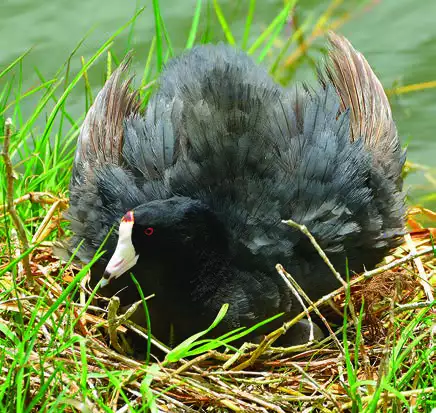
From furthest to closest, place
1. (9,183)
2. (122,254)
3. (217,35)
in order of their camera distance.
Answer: (217,35) → (122,254) → (9,183)

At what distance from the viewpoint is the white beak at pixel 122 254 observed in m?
2.94

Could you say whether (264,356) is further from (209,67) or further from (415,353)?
(209,67)

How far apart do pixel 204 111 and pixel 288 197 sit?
45 cm

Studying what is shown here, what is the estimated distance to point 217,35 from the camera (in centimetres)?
593

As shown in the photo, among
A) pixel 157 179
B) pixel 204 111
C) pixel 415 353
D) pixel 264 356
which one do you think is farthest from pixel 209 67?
pixel 415 353

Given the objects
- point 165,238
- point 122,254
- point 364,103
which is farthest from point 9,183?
point 364,103

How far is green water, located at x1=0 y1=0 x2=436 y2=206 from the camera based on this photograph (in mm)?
5676

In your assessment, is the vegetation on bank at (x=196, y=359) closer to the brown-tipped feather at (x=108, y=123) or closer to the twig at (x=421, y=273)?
the twig at (x=421, y=273)

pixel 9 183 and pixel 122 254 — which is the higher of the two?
pixel 9 183

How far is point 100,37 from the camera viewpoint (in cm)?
592

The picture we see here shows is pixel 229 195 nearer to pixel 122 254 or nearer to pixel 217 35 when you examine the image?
pixel 122 254

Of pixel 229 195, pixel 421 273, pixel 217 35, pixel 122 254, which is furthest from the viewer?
pixel 217 35

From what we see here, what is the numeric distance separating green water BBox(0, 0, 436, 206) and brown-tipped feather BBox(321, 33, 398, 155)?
1.63 metres

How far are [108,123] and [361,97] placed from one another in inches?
40.5
